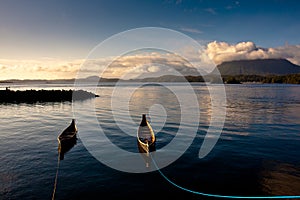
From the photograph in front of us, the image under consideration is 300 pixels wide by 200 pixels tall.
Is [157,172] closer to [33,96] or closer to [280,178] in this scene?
[280,178]

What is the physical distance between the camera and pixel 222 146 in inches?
1158

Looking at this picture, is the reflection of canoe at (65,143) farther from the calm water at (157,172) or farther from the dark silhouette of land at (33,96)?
the dark silhouette of land at (33,96)

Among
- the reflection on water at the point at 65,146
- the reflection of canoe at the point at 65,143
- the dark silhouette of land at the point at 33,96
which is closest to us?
the reflection on water at the point at 65,146

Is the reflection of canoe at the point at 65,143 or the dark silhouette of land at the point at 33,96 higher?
the dark silhouette of land at the point at 33,96

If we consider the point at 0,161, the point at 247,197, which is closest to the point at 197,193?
the point at 247,197

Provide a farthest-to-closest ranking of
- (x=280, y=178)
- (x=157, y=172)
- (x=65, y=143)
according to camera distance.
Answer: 1. (x=65, y=143)
2. (x=157, y=172)
3. (x=280, y=178)

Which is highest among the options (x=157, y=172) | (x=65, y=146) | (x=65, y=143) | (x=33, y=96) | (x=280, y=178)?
(x=33, y=96)

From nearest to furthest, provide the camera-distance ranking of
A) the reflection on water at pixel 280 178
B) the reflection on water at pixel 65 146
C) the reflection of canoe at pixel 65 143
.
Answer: the reflection on water at pixel 280 178 → the reflection on water at pixel 65 146 → the reflection of canoe at pixel 65 143

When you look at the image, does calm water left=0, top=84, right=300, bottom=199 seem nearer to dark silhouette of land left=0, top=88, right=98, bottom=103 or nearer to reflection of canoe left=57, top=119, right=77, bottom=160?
reflection of canoe left=57, top=119, right=77, bottom=160

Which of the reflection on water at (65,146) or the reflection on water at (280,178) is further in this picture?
the reflection on water at (65,146)

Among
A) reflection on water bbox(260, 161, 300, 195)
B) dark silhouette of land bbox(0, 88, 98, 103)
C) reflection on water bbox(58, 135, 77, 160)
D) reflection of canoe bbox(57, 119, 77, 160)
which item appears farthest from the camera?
dark silhouette of land bbox(0, 88, 98, 103)

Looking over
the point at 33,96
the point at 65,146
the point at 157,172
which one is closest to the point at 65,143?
the point at 65,146

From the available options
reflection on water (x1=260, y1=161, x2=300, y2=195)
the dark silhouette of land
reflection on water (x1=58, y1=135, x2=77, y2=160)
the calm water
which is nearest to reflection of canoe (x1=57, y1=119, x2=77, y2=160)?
reflection on water (x1=58, y1=135, x2=77, y2=160)

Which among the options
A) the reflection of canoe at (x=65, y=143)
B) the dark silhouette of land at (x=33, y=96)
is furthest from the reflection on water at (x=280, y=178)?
the dark silhouette of land at (x=33, y=96)
